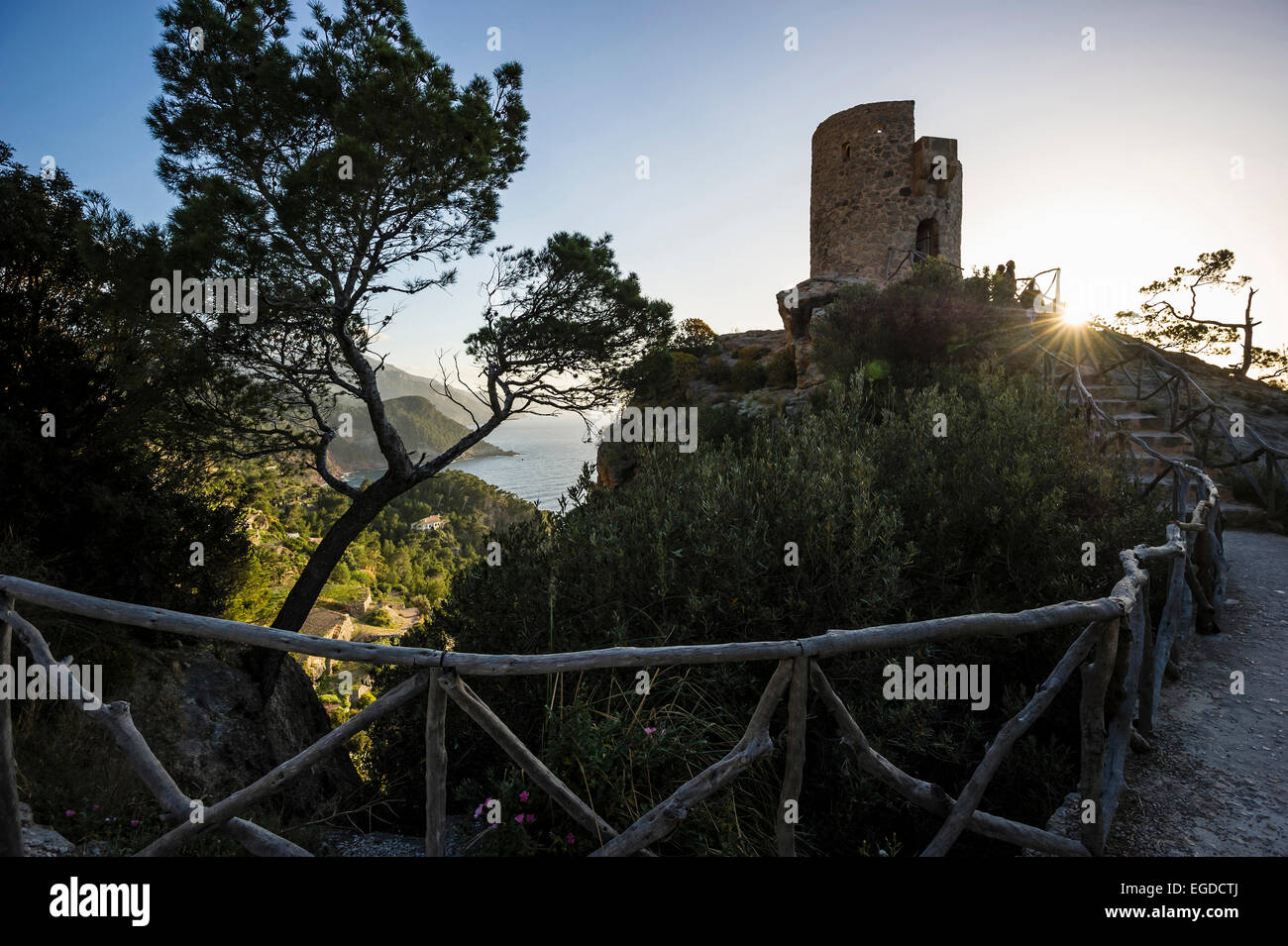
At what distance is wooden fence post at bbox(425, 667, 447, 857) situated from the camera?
6.06 feet

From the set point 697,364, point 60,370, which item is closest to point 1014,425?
point 60,370

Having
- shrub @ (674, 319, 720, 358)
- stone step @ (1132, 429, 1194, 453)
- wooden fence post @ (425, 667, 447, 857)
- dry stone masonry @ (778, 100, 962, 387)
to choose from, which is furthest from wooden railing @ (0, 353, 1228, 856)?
dry stone masonry @ (778, 100, 962, 387)

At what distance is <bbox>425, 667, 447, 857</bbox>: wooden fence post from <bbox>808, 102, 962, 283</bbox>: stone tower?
18638 mm

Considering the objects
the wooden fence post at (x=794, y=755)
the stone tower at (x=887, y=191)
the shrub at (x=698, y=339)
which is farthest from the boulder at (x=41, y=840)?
the stone tower at (x=887, y=191)

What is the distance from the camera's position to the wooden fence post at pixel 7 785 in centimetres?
213

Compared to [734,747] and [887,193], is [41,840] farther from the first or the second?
[887,193]

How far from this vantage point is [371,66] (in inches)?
293

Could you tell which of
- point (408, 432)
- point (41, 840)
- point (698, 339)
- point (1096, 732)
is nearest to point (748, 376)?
point (698, 339)

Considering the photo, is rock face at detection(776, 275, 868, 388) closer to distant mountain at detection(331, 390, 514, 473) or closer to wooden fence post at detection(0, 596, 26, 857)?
wooden fence post at detection(0, 596, 26, 857)

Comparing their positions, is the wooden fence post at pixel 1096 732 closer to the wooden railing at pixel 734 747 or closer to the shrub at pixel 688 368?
the wooden railing at pixel 734 747

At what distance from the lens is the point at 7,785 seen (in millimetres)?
2162
